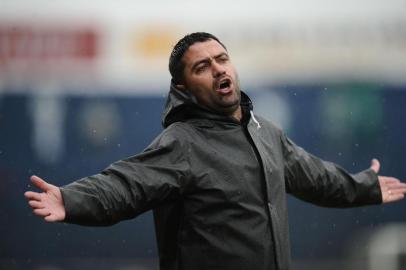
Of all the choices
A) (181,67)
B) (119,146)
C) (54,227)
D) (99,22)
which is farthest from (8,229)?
(181,67)

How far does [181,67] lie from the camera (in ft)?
11.4

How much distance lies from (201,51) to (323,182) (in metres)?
0.69

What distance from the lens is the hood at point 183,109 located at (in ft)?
11.0

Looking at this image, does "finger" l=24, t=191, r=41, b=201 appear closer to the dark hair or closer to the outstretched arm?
the dark hair

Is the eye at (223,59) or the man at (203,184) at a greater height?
the eye at (223,59)

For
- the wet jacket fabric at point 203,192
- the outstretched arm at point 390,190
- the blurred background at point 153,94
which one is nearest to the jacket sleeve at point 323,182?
the outstretched arm at point 390,190

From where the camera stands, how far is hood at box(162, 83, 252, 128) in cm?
336

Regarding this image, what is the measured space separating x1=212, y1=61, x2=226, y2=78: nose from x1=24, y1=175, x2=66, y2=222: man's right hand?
73cm

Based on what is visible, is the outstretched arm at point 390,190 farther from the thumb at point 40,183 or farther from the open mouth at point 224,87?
the thumb at point 40,183

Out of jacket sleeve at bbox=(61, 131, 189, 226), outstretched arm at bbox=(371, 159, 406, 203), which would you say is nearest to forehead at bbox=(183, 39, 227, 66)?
jacket sleeve at bbox=(61, 131, 189, 226)

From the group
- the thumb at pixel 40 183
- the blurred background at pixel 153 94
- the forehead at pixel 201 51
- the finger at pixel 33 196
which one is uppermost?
the forehead at pixel 201 51

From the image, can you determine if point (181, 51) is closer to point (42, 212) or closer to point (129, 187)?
point (129, 187)

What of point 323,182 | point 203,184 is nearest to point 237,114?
point 203,184

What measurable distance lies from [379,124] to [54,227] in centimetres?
219
